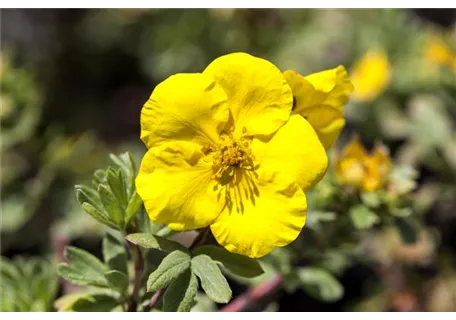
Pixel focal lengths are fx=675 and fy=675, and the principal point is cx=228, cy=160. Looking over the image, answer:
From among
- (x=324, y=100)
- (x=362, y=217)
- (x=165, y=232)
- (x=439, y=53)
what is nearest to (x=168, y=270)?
(x=165, y=232)

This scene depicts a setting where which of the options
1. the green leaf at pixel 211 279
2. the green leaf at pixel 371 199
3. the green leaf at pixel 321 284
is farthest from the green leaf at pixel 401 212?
the green leaf at pixel 211 279

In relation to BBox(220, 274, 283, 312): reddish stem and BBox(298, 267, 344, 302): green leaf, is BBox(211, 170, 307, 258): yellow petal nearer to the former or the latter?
BBox(220, 274, 283, 312): reddish stem

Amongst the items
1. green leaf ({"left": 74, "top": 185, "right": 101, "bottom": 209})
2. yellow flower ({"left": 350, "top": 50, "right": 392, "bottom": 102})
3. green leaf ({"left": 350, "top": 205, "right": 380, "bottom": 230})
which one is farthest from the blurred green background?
green leaf ({"left": 350, "top": 205, "right": 380, "bottom": 230})
